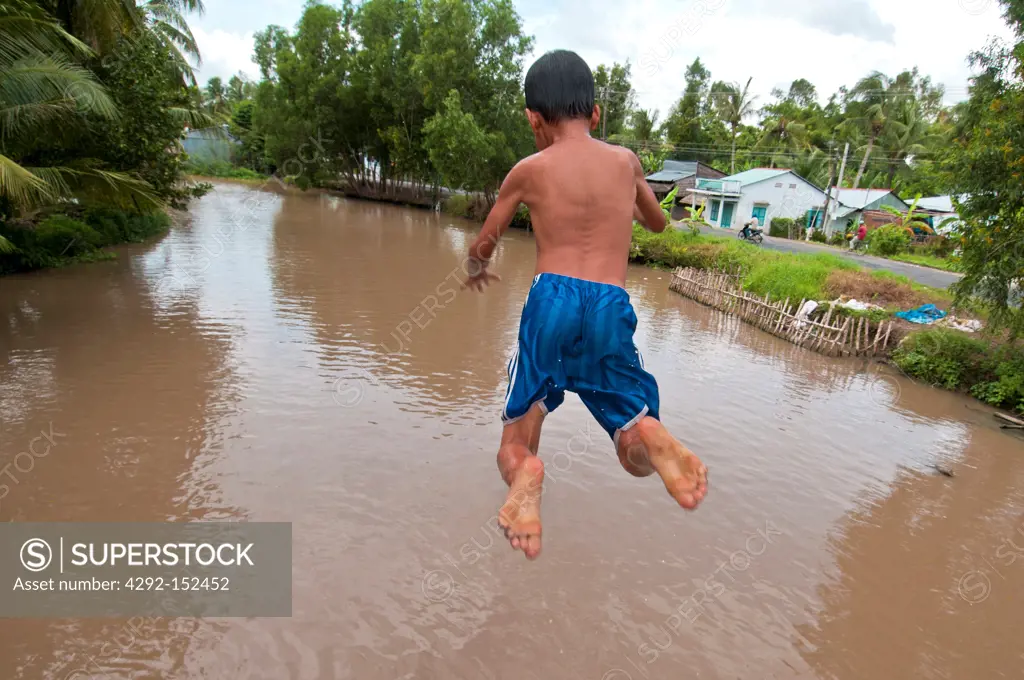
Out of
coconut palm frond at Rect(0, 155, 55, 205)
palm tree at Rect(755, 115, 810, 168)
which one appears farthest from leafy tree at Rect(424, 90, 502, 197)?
coconut palm frond at Rect(0, 155, 55, 205)

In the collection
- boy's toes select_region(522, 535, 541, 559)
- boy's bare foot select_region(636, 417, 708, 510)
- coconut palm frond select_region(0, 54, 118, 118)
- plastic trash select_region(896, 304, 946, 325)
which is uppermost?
coconut palm frond select_region(0, 54, 118, 118)

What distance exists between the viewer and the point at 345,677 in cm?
334

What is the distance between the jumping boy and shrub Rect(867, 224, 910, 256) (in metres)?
25.7

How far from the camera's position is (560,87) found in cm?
207

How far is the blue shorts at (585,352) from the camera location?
2.02m

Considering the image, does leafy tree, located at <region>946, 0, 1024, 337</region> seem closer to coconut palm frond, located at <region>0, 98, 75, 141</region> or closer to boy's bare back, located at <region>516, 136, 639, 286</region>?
boy's bare back, located at <region>516, 136, 639, 286</region>

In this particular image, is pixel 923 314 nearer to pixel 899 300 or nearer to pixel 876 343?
pixel 899 300

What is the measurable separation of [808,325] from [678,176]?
22748mm

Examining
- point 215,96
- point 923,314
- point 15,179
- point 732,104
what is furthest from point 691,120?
point 215,96

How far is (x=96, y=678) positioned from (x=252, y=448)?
253 cm

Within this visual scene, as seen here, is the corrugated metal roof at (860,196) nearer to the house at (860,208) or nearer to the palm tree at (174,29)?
the house at (860,208)

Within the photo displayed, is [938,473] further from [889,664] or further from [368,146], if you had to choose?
[368,146]

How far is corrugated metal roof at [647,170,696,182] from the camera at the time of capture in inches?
1252

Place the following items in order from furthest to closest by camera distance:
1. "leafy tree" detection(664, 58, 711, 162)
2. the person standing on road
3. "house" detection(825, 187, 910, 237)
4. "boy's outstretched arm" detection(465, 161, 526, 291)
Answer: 1. "leafy tree" detection(664, 58, 711, 162)
2. "house" detection(825, 187, 910, 237)
3. the person standing on road
4. "boy's outstretched arm" detection(465, 161, 526, 291)
